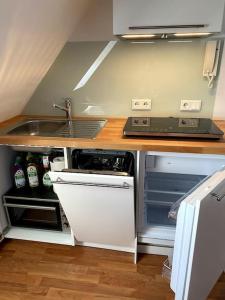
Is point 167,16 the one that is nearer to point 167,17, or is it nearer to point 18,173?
point 167,17

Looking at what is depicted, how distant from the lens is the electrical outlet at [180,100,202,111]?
1.73m

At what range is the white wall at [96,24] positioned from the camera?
1.62 metres

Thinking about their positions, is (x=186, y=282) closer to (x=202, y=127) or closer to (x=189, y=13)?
(x=202, y=127)

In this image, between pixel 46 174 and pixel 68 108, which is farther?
pixel 68 108

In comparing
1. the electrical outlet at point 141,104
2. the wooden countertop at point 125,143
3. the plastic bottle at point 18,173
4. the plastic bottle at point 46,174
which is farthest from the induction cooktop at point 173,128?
the plastic bottle at point 18,173

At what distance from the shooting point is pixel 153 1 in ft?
4.08

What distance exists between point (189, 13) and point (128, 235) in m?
1.36

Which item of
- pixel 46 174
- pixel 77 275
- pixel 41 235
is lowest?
pixel 77 275

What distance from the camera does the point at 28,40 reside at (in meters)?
1.26

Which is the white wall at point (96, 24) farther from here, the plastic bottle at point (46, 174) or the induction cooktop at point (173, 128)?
the plastic bottle at point (46, 174)

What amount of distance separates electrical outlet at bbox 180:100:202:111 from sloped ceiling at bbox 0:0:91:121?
3.20 feet

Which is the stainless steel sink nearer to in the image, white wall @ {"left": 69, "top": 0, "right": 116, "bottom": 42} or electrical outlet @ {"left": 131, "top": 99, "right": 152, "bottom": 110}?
electrical outlet @ {"left": 131, "top": 99, "right": 152, "bottom": 110}

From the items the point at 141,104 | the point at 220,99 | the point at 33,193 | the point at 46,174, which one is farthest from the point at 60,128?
the point at 220,99

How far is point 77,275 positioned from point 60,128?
1048 millimetres
